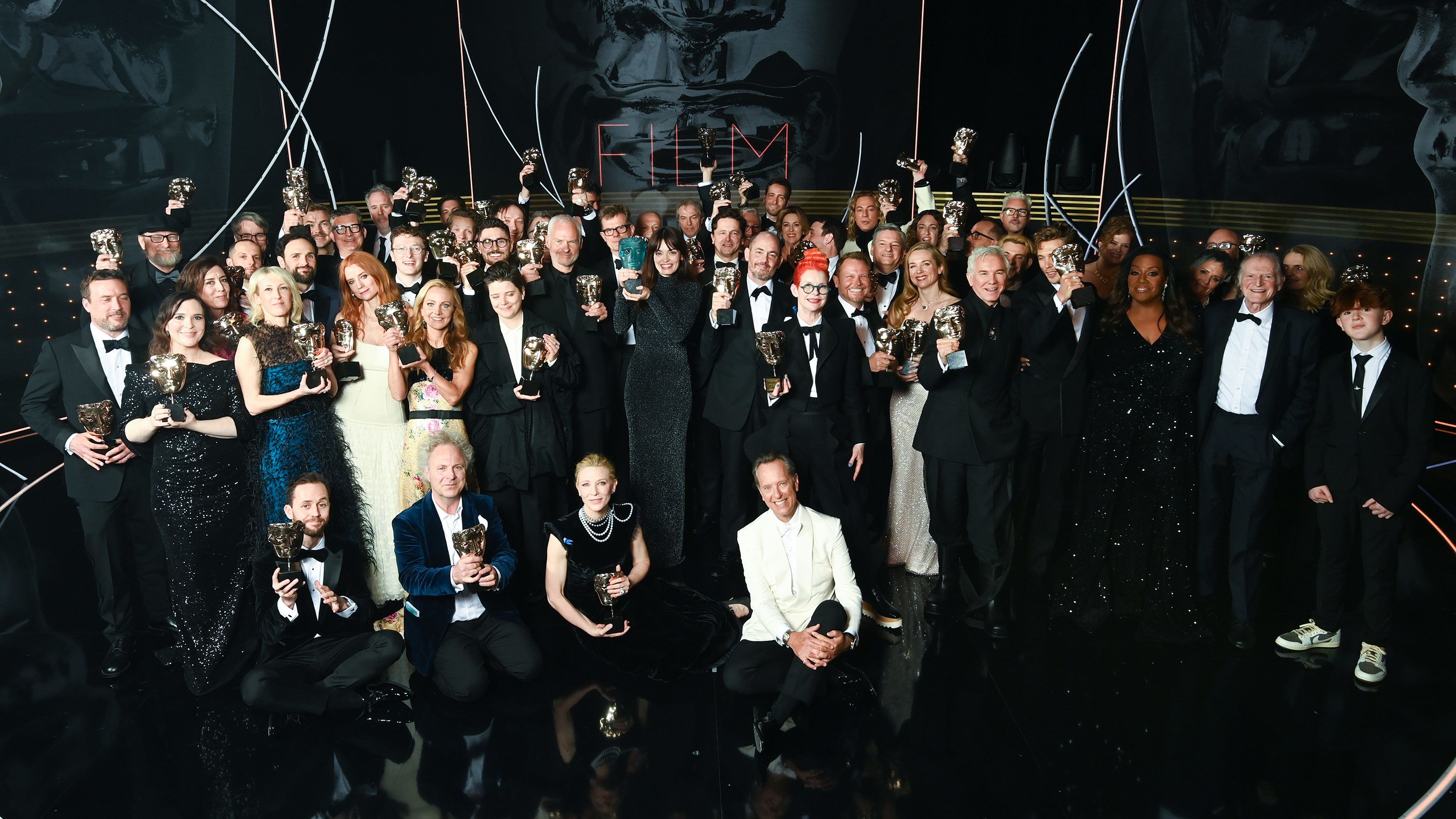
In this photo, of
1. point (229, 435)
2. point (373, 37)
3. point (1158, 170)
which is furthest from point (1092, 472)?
point (373, 37)

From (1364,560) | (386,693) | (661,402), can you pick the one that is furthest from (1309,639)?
(386,693)

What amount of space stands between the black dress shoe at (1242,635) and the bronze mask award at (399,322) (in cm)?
383

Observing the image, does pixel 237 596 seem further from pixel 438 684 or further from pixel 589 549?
pixel 589 549

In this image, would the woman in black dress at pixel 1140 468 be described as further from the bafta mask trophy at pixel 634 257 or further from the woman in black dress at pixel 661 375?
the bafta mask trophy at pixel 634 257

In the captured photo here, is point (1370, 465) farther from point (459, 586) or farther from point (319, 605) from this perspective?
point (319, 605)

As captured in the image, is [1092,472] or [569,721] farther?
[1092,472]

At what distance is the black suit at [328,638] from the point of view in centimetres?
370

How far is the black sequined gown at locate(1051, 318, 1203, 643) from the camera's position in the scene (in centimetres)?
416

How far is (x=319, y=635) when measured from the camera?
3.86m

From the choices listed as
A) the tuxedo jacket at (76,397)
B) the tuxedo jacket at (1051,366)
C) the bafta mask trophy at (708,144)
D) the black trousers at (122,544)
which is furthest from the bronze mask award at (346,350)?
the bafta mask trophy at (708,144)

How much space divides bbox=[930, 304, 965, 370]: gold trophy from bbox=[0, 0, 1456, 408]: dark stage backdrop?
4388 millimetres

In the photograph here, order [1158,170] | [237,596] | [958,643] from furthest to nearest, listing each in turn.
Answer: [1158,170], [958,643], [237,596]

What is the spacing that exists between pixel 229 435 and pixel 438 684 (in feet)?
4.43

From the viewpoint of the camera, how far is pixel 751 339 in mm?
4617
